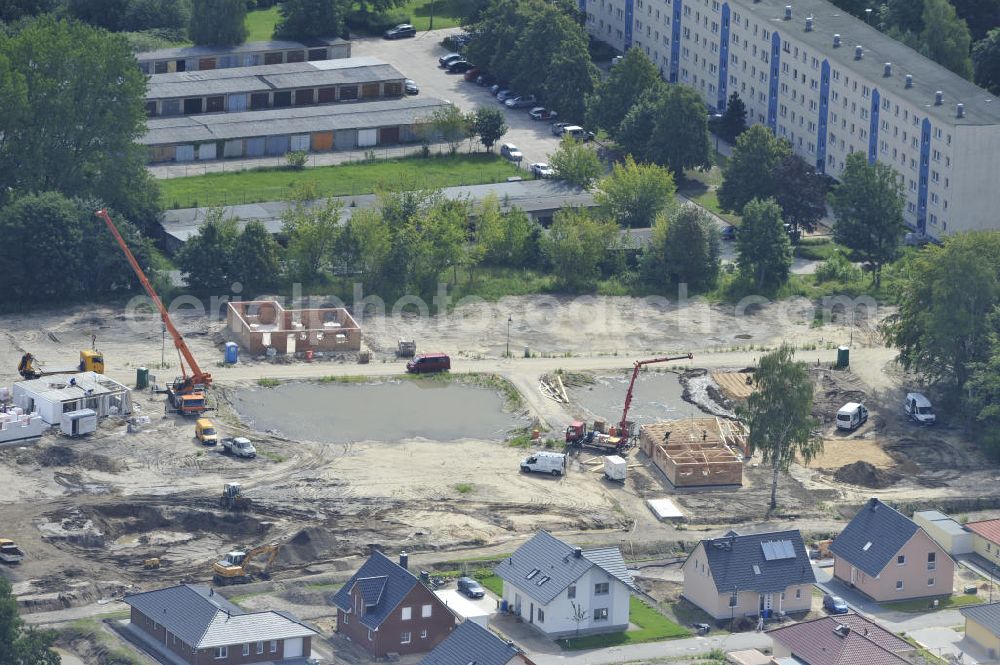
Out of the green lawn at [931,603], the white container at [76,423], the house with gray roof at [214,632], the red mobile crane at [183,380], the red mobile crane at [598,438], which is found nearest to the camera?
the house with gray roof at [214,632]

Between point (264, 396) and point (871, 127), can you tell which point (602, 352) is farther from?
point (871, 127)

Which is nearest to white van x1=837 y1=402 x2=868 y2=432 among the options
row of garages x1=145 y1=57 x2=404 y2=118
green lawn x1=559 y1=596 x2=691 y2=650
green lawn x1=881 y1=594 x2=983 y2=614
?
green lawn x1=881 y1=594 x2=983 y2=614

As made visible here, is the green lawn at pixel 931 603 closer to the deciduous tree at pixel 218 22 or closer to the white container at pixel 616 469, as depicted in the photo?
the white container at pixel 616 469

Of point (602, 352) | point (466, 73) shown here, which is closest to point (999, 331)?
point (602, 352)

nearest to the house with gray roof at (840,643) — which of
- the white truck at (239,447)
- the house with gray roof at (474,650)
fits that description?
the house with gray roof at (474,650)

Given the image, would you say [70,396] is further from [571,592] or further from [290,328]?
[571,592]

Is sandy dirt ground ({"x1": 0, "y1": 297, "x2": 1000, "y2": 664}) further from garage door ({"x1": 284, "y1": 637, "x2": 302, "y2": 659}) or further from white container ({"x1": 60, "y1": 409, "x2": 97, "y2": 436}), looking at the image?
garage door ({"x1": 284, "y1": 637, "x2": 302, "y2": 659})
